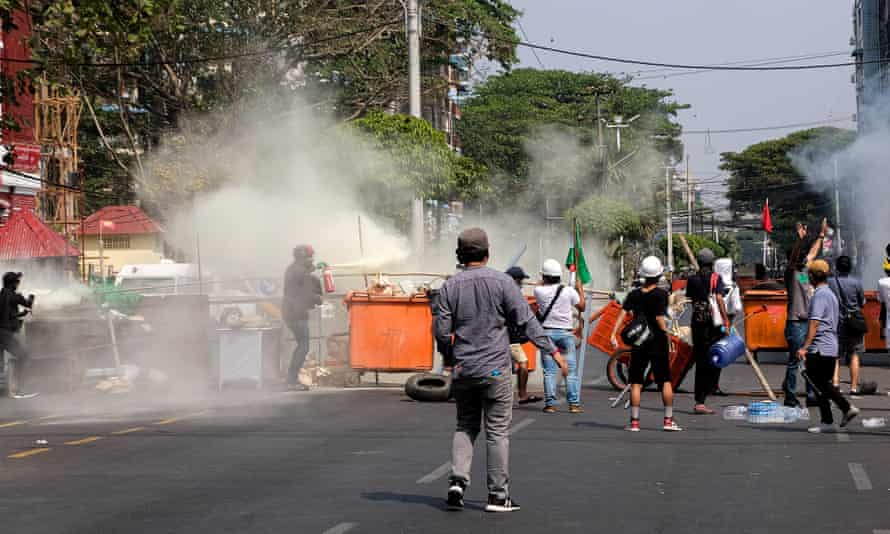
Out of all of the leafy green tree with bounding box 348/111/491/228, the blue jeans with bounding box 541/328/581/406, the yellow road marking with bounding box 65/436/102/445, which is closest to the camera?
the yellow road marking with bounding box 65/436/102/445

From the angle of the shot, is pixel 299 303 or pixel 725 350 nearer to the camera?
pixel 725 350

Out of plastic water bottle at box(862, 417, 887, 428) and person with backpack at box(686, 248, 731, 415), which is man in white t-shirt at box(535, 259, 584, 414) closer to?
person with backpack at box(686, 248, 731, 415)

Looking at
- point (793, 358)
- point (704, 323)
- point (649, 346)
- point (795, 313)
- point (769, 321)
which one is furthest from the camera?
point (769, 321)

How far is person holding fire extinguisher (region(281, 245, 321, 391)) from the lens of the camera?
19516 millimetres

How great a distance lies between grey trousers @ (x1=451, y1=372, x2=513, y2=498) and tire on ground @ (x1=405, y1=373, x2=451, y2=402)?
8113mm

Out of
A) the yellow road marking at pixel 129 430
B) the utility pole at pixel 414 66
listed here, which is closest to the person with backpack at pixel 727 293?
the yellow road marking at pixel 129 430

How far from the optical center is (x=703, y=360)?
52.5 feet

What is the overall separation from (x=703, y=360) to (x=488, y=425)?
7453 millimetres

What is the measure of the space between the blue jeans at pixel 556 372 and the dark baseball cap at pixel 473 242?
22.3ft

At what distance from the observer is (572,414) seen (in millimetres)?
15672

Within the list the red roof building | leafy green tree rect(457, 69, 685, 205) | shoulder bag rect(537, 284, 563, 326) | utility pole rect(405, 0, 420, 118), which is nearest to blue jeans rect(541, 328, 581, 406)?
shoulder bag rect(537, 284, 563, 326)

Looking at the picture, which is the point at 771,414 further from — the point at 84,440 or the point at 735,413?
the point at 84,440

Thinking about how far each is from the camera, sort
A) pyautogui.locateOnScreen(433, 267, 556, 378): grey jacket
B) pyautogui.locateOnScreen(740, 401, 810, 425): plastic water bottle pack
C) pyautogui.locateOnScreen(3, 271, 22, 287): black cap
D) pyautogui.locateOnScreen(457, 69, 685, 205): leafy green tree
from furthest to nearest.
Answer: pyautogui.locateOnScreen(457, 69, 685, 205): leafy green tree < pyautogui.locateOnScreen(3, 271, 22, 287): black cap < pyautogui.locateOnScreen(740, 401, 810, 425): plastic water bottle pack < pyautogui.locateOnScreen(433, 267, 556, 378): grey jacket

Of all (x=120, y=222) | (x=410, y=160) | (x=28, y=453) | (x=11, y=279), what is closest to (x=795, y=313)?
(x=28, y=453)
